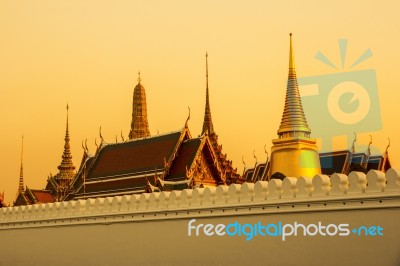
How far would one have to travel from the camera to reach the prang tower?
2984 centimetres

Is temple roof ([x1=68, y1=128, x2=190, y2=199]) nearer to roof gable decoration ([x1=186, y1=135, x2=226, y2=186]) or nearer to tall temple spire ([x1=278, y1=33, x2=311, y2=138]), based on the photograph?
roof gable decoration ([x1=186, y1=135, x2=226, y2=186])

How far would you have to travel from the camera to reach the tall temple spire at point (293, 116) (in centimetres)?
3027

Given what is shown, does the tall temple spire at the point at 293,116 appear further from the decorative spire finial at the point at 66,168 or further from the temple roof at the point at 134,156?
the decorative spire finial at the point at 66,168

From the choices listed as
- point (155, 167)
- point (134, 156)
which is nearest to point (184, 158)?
point (155, 167)

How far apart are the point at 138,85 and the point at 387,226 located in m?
42.1

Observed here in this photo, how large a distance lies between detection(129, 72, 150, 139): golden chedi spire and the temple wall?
106 feet

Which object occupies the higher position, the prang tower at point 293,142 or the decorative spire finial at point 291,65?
the decorative spire finial at point 291,65

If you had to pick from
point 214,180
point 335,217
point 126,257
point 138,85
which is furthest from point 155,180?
point 138,85

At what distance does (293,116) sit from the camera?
30.5 m

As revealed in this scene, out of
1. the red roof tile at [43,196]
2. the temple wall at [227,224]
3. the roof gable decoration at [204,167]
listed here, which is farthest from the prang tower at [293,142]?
the red roof tile at [43,196]

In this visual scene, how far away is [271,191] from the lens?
14055 mm

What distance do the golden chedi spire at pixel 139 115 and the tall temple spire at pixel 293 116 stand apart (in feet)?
77.1

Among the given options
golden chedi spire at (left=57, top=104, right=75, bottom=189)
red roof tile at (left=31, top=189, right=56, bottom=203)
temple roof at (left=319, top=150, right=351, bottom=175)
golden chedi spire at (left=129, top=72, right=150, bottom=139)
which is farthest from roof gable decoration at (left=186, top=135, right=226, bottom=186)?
red roof tile at (left=31, top=189, right=56, bottom=203)

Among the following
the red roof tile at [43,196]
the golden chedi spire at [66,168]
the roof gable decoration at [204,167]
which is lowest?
the roof gable decoration at [204,167]
